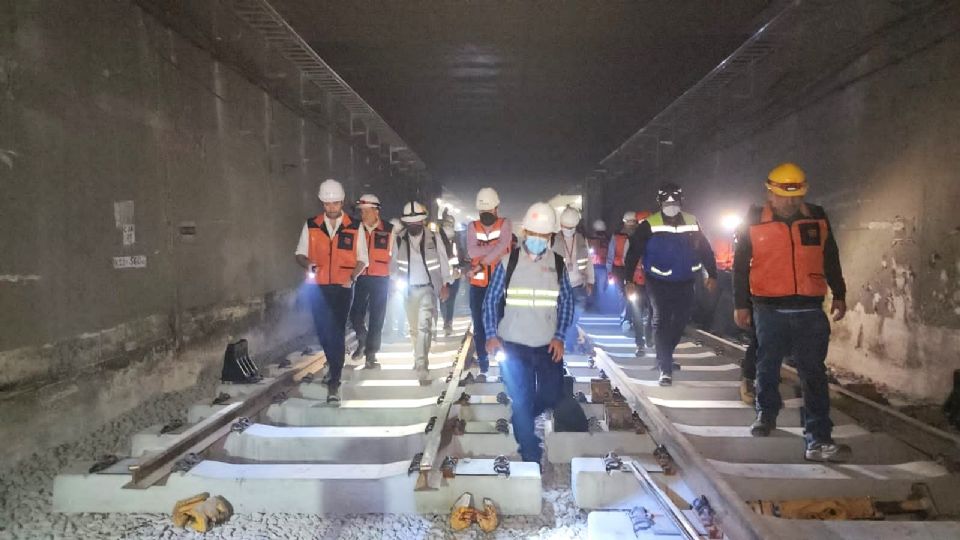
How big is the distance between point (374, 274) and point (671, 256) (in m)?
3.20

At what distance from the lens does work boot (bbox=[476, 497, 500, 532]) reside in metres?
3.43

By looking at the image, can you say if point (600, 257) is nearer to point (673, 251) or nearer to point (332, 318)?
point (673, 251)

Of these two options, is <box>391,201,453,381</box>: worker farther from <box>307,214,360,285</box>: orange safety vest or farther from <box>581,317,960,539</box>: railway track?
<box>581,317,960,539</box>: railway track

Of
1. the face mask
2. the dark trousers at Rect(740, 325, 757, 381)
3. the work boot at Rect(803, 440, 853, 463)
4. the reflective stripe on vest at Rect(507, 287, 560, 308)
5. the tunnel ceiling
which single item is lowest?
the work boot at Rect(803, 440, 853, 463)

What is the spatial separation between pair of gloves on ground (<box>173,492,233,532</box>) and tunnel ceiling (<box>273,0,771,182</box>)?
19.7 feet

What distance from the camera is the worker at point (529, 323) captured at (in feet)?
14.4

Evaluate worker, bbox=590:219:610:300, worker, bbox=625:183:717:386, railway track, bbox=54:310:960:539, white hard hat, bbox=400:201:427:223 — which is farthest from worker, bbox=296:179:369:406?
worker, bbox=590:219:610:300

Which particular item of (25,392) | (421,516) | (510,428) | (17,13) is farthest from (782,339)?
(17,13)

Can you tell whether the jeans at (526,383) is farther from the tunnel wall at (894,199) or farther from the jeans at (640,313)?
the tunnel wall at (894,199)

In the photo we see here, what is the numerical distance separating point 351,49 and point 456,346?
15.3ft

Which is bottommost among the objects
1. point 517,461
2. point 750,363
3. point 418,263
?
point 517,461

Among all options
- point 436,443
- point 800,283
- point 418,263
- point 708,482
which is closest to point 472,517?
point 436,443

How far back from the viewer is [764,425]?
477cm

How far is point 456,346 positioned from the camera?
31.0 ft
